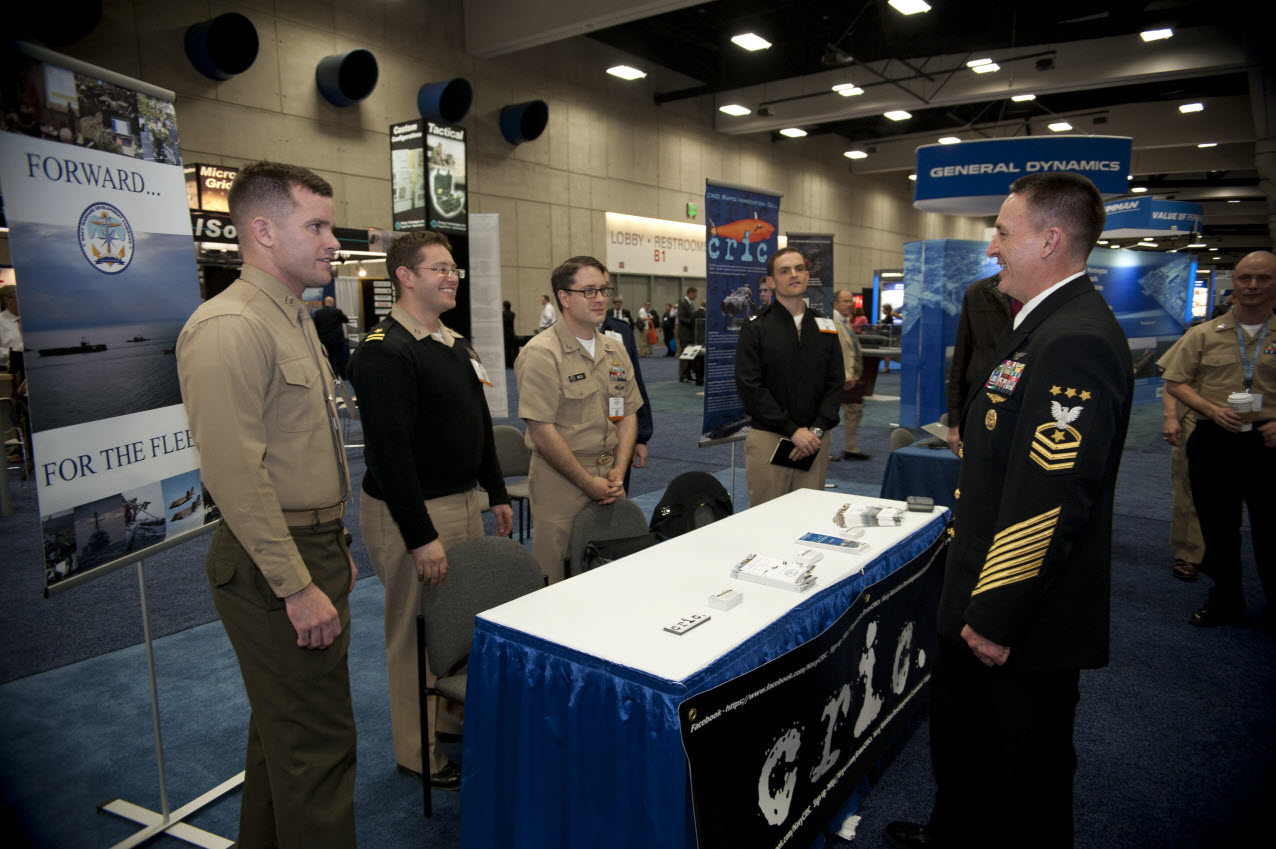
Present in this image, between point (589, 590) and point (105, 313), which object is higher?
point (105, 313)

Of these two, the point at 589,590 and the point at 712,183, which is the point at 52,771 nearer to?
the point at 589,590

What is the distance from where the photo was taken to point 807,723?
1.69 m

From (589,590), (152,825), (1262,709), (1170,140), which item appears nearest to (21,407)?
(152,825)

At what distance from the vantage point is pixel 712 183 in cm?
439

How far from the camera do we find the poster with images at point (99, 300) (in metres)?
1.60

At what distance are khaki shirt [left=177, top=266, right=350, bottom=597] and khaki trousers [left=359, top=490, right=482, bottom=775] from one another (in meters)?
0.60

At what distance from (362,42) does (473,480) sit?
36.8 ft

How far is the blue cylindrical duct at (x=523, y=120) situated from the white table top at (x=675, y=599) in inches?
480

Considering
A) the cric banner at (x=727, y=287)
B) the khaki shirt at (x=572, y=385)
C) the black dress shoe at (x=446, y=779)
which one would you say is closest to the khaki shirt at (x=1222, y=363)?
the cric banner at (x=727, y=287)

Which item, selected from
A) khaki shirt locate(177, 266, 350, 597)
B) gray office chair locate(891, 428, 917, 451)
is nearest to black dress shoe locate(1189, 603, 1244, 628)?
gray office chair locate(891, 428, 917, 451)

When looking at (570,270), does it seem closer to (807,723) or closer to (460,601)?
(460,601)

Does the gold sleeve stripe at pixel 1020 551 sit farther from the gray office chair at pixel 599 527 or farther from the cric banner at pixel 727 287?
the cric banner at pixel 727 287

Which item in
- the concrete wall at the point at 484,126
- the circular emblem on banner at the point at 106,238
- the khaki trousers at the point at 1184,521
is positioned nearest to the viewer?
the circular emblem on banner at the point at 106,238

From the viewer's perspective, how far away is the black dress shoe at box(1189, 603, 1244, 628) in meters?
3.37
